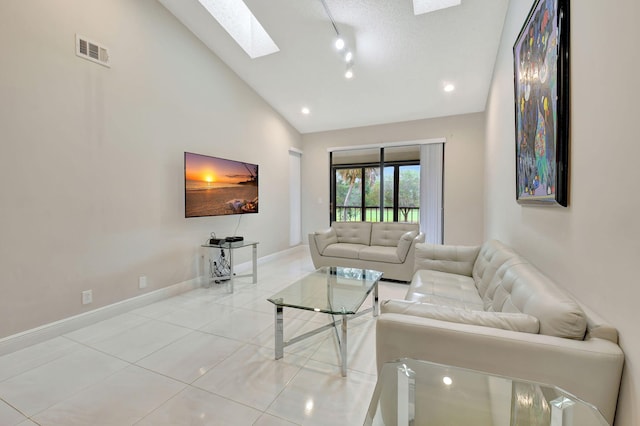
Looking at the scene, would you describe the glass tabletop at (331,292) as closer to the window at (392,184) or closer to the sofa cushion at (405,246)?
the sofa cushion at (405,246)

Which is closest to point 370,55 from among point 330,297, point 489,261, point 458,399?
point 489,261

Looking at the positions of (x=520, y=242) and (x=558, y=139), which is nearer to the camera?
(x=558, y=139)

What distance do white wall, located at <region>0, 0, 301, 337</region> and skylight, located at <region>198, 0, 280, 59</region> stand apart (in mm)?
501

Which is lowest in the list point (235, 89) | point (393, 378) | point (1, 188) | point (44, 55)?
point (393, 378)

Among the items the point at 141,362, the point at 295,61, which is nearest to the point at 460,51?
the point at 295,61

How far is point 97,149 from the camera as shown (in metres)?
2.59

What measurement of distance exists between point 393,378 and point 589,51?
1.70 meters

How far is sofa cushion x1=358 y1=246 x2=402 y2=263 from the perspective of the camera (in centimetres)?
372

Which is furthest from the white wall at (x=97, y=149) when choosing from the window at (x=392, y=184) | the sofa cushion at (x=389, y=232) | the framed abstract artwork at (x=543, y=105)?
the framed abstract artwork at (x=543, y=105)

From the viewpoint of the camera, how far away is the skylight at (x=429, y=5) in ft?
9.34

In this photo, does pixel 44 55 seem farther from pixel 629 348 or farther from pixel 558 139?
pixel 629 348

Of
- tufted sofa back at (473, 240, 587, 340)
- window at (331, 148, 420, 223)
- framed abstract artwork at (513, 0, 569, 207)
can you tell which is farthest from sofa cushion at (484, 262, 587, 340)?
window at (331, 148, 420, 223)

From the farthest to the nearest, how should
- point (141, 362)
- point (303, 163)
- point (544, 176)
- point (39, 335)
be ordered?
point (303, 163)
point (39, 335)
point (141, 362)
point (544, 176)

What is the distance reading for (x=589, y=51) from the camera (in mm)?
1202
